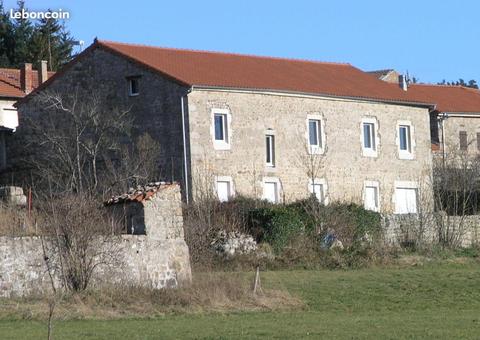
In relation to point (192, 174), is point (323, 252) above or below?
below

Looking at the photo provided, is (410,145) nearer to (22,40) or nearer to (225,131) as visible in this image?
(225,131)

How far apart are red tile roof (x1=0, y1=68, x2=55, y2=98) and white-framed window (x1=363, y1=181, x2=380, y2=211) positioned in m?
21.5

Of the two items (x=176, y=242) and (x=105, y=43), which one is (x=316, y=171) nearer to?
(x=105, y=43)

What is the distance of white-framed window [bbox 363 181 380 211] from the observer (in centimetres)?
5442

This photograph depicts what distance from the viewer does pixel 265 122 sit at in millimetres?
50688

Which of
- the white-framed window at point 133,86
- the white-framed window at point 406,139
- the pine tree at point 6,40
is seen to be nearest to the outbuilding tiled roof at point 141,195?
the white-framed window at point 133,86

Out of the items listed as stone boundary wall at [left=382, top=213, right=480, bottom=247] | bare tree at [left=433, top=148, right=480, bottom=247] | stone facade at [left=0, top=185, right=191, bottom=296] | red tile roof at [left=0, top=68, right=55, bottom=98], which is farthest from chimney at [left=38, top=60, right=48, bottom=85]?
stone facade at [left=0, top=185, right=191, bottom=296]

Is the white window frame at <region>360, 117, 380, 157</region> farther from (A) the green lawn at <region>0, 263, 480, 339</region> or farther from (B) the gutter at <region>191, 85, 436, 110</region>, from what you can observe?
(A) the green lawn at <region>0, 263, 480, 339</region>

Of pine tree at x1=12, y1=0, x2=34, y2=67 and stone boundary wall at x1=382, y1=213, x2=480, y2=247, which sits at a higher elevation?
pine tree at x1=12, y1=0, x2=34, y2=67

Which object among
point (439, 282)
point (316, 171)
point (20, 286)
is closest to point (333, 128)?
point (316, 171)

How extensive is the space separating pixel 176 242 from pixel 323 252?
9388mm

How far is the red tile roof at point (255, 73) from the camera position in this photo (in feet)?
165

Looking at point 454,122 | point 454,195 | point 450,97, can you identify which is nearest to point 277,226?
point 454,195

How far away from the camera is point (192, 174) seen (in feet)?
157
